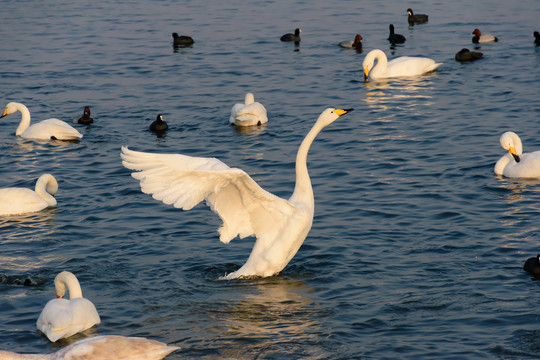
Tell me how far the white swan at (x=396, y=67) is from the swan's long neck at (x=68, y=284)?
14527 millimetres

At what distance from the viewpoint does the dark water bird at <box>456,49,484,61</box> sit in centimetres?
2517

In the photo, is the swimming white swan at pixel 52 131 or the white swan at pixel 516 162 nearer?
the white swan at pixel 516 162

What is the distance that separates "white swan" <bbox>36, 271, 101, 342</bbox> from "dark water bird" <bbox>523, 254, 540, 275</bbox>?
5371mm

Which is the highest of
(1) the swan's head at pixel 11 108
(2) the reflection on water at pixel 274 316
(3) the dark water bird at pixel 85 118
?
(1) the swan's head at pixel 11 108

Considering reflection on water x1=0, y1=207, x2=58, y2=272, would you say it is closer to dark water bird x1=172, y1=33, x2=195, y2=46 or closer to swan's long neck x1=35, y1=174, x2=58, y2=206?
swan's long neck x1=35, y1=174, x2=58, y2=206

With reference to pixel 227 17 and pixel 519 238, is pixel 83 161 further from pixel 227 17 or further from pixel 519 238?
pixel 227 17

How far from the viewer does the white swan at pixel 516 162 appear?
15656mm

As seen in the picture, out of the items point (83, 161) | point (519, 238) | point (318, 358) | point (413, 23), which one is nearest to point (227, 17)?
point (413, 23)

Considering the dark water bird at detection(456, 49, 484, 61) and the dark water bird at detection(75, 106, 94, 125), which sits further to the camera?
the dark water bird at detection(456, 49, 484, 61)

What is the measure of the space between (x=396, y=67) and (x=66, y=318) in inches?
636

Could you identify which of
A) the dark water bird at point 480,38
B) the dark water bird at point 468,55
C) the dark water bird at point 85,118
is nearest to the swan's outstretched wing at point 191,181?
the dark water bird at point 85,118

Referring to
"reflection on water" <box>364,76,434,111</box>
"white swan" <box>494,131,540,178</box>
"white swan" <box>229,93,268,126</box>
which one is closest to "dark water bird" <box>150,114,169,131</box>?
"white swan" <box>229,93,268,126</box>

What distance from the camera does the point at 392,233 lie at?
13383mm

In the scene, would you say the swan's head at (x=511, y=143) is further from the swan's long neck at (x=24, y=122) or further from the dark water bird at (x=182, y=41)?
the dark water bird at (x=182, y=41)
